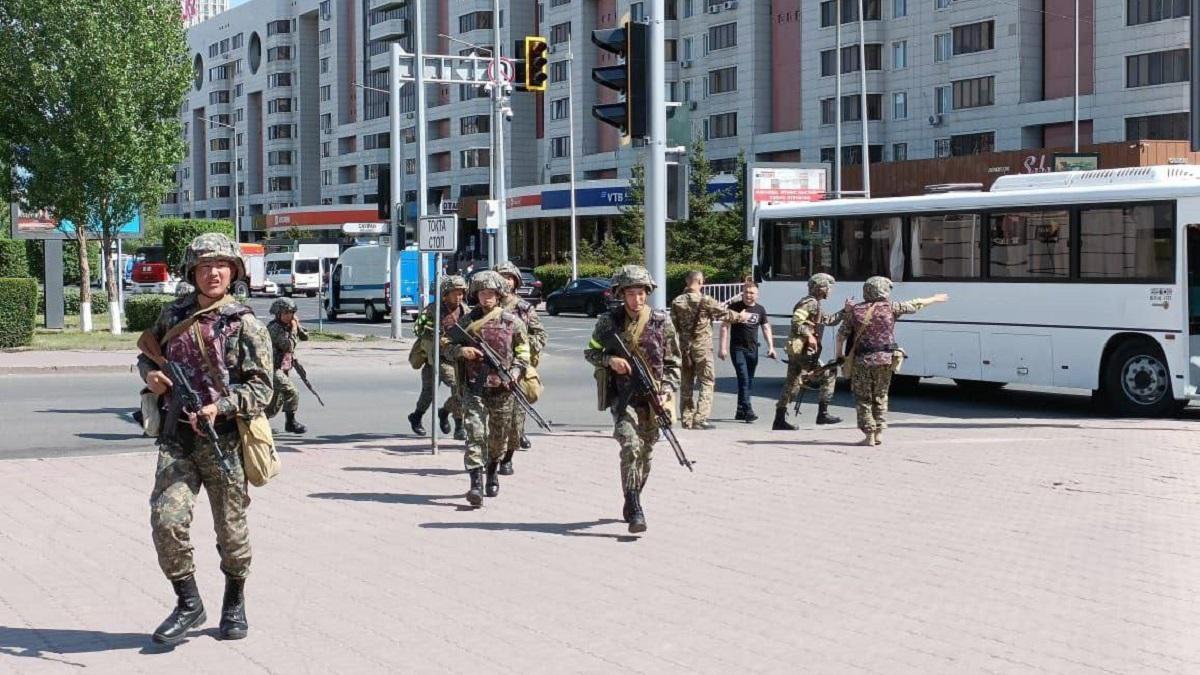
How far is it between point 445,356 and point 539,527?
410 centimetres

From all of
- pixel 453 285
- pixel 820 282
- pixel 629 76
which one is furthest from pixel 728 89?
pixel 453 285

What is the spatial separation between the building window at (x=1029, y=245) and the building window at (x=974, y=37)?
39533 millimetres

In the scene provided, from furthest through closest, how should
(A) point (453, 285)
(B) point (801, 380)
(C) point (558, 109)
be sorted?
(C) point (558, 109) → (B) point (801, 380) → (A) point (453, 285)

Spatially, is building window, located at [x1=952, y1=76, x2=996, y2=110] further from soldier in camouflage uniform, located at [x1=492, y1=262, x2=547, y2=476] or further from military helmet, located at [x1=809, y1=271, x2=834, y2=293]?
soldier in camouflage uniform, located at [x1=492, y1=262, x2=547, y2=476]

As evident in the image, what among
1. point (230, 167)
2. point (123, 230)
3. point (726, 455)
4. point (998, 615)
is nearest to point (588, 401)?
point (726, 455)

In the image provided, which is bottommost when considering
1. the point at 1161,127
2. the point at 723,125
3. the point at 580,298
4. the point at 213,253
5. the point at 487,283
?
the point at 580,298

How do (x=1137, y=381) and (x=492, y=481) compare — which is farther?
(x=1137, y=381)

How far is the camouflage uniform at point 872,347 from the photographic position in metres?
13.8

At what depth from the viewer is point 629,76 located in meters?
14.5

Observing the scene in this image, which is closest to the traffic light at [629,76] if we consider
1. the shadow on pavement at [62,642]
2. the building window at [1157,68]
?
the shadow on pavement at [62,642]

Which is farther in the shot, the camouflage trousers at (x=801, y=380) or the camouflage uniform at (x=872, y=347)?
the camouflage trousers at (x=801, y=380)

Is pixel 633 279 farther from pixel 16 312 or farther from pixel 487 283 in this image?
pixel 16 312

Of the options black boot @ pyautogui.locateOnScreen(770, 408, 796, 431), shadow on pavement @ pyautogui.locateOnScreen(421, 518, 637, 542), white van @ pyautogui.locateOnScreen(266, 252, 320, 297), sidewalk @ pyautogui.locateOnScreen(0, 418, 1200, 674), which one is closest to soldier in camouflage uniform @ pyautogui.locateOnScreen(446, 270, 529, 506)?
sidewalk @ pyautogui.locateOnScreen(0, 418, 1200, 674)

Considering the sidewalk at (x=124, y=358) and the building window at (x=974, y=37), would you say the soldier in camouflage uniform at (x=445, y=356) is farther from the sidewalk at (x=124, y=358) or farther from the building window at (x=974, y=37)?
the building window at (x=974, y=37)
